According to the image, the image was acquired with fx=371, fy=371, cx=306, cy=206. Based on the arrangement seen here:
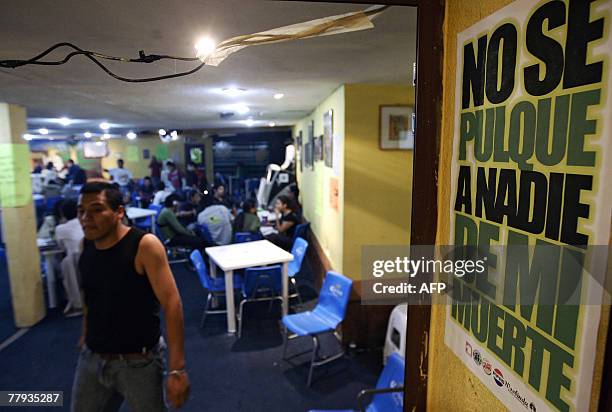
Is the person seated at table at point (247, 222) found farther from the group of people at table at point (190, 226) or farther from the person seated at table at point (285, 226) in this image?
the person seated at table at point (285, 226)

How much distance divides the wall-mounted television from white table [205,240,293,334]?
7834 millimetres

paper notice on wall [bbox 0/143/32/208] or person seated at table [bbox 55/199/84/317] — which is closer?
paper notice on wall [bbox 0/143/32/208]

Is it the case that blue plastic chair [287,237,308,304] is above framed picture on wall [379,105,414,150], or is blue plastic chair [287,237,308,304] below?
below

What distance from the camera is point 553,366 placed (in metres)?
0.53

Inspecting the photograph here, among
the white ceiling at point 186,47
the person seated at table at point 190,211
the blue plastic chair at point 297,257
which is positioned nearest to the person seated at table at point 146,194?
the person seated at table at point 190,211

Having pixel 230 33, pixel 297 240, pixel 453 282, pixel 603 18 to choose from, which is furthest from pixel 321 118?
pixel 603 18

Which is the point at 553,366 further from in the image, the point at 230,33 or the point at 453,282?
the point at 230,33

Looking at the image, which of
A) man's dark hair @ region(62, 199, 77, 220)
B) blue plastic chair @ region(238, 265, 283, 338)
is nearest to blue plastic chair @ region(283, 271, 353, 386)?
blue plastic chair @ region(238, 265, 283, 338)

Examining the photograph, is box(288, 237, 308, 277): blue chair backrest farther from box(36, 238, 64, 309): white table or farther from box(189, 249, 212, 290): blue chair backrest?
box(36, 238, 64, 309): white table

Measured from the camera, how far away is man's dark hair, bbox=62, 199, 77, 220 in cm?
327

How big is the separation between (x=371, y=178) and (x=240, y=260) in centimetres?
126

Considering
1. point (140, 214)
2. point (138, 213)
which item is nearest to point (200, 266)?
point (140, 214)

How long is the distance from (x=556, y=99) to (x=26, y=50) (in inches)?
75.9

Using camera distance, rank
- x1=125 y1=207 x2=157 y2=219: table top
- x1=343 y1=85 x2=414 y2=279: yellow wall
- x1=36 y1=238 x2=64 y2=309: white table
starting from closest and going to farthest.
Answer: x1=343 y1=85 x2=414 y2=279: yellow wall, x1=36 y1=238 x2=64 y2=309: white table, x1=125 y1=207 x2=157 y2=219: table top
